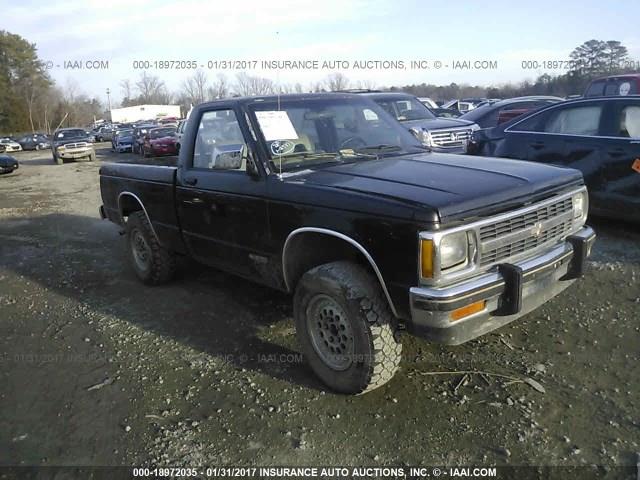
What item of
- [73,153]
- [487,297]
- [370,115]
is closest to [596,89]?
[370,115]

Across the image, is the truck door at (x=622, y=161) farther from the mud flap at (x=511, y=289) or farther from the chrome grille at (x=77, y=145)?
the chrome grille at (x=77, y=145)

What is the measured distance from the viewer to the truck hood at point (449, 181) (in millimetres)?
2867

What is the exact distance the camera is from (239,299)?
16.7 ft

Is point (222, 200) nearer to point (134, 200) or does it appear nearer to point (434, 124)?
point (134, 200)

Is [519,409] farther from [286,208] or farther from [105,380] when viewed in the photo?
[105,380]

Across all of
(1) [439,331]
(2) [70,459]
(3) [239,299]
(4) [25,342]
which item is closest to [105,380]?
(2) [70,459]

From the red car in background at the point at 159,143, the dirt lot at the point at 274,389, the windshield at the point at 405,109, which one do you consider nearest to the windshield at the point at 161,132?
the red car in background at the point at 159,143

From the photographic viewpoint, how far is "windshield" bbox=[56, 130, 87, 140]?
82.3 ft

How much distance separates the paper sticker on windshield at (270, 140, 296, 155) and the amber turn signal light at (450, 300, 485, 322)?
175cm

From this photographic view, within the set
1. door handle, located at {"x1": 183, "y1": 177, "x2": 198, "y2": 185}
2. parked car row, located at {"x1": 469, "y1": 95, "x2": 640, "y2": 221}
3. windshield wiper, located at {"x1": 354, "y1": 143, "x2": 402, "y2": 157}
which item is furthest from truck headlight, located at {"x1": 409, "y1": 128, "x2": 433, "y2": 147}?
door handle, located at {"x1": 183, "y1": 177, "x2": 198, "y2": 185}

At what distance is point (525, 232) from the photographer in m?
3.13

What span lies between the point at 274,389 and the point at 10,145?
→ 1889 inches

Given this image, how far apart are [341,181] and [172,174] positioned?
6.89 feet

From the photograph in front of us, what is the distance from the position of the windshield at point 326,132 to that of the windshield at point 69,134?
24206 millimetres
